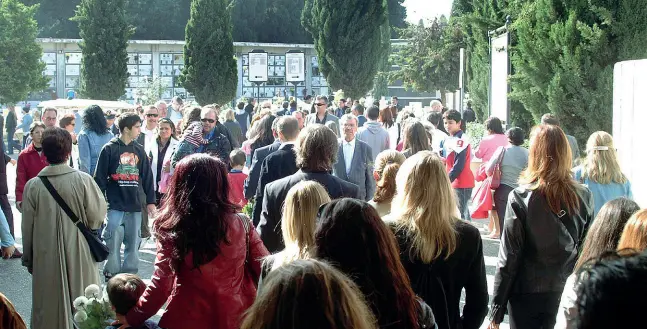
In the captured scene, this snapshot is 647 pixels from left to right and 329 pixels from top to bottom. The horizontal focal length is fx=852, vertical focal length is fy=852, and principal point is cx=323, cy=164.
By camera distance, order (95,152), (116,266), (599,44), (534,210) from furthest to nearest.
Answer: (599,44) < (95,152) < (116,266) < (534,210)

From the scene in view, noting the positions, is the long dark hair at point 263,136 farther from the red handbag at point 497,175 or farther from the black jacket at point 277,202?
the black jacket at point 277,202

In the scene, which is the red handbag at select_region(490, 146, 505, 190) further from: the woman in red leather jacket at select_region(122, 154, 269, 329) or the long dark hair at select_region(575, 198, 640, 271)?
the woman in red leather jacket at select_region(122, 154, 269, 329)

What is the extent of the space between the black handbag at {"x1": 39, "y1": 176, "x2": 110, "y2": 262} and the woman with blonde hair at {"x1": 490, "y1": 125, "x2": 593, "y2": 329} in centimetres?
306

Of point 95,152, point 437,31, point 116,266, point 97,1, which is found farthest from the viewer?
point 97,1

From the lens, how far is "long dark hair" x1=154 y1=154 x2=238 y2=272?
13.1 feet

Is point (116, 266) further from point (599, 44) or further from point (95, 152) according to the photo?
point (599, 44)

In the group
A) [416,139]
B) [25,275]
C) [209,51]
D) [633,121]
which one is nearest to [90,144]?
[25,275]

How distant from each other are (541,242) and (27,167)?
6.53 metres

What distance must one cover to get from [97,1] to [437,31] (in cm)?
1845

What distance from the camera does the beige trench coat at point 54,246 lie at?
631cm

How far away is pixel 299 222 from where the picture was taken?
13.4 ft

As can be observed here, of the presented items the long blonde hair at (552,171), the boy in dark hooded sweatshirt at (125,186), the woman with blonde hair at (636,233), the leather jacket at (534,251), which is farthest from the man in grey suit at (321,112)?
the woman with blonde hair at (636,233)

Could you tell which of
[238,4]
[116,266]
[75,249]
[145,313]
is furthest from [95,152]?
[238,4]

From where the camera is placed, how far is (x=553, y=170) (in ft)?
16.5
